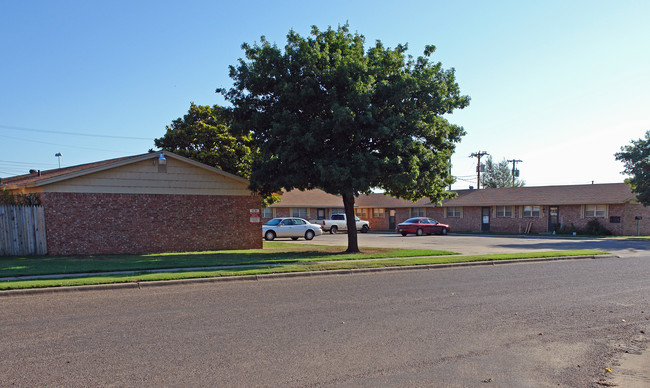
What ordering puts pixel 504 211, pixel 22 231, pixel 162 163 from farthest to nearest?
pixel 504 211, pixel 162 163, pixel 22 231

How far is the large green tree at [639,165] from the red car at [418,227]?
1436cm

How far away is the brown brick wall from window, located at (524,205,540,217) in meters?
30.5

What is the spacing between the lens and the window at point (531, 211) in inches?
1752

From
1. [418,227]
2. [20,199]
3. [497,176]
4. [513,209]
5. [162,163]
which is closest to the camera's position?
[20,199]

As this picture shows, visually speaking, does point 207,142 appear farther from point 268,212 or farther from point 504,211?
point 504,211

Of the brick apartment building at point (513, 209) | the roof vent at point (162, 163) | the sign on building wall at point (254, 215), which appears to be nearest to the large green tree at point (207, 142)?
the sign on building wall at point (254, 215)

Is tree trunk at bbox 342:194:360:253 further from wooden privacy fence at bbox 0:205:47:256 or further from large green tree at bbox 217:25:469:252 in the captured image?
wooden privacy fence at bbox 0:205:47:256

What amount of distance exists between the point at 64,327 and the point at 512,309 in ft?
24.1

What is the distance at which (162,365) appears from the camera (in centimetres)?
559

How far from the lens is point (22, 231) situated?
18266 mm

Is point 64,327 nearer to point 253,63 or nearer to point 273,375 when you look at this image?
point 273,375

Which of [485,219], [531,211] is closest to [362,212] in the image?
[485,219]

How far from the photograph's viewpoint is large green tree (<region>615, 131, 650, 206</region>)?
34.5 meters

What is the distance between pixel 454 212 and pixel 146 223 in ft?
119
